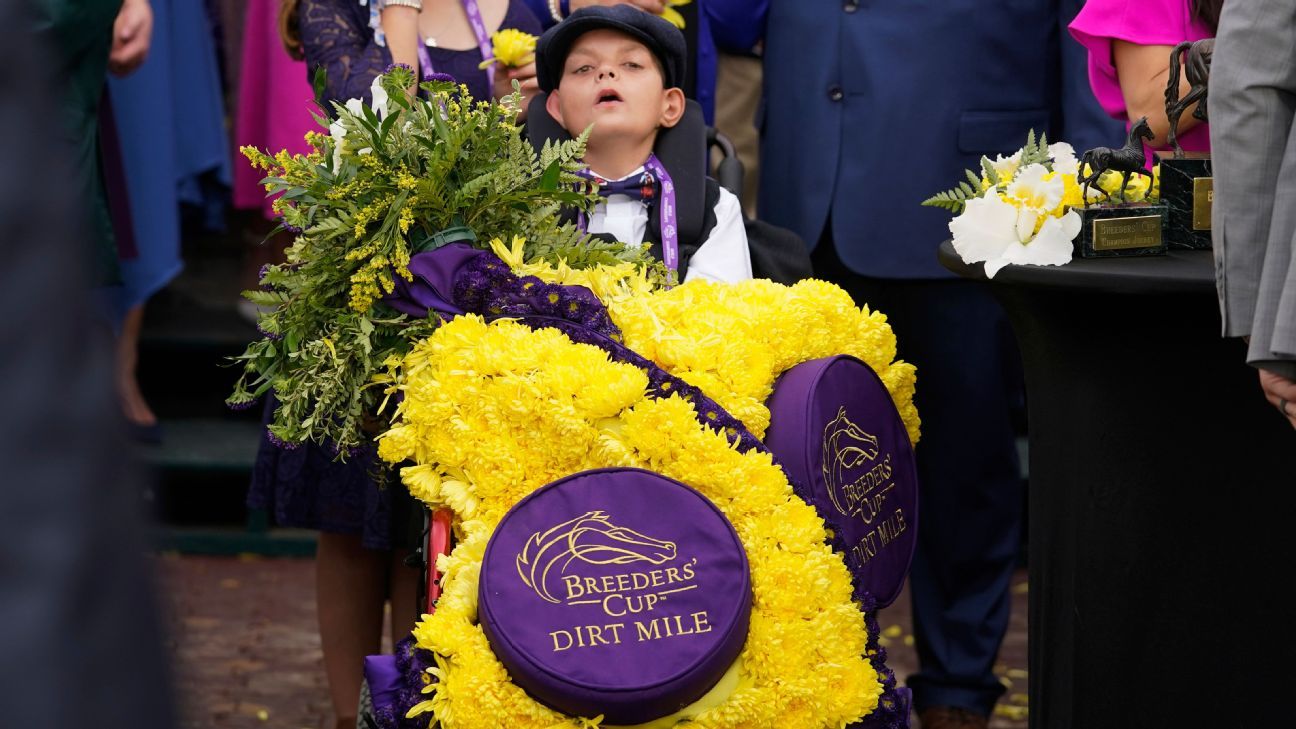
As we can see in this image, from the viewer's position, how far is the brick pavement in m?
4.03

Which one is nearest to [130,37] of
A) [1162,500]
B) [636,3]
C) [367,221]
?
[636,3]

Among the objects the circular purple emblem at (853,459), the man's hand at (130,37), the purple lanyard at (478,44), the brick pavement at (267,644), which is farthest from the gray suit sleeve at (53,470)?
the man's hand at (130,37)

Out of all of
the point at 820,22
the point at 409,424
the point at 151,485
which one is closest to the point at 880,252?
the point at 820,22

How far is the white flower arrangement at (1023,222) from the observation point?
2.44 meters

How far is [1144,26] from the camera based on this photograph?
2678 millimetres

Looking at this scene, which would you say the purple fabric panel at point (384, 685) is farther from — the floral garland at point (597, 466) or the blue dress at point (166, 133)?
the blue dress at point (166, 133)

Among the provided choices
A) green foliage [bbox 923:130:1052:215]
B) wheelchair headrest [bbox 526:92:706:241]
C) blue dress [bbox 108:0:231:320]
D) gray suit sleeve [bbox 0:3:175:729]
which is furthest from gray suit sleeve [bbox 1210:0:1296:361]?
blue dress [bbox 108:0:231:320]

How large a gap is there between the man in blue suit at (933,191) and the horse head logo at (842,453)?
44.0 inches

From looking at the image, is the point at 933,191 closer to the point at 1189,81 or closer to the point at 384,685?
the point at 1189,81

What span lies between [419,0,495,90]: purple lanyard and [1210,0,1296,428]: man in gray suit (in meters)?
1.66

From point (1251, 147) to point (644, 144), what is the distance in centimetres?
135

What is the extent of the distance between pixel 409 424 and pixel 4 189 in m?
2.00

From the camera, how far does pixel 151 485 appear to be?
1.70 ft

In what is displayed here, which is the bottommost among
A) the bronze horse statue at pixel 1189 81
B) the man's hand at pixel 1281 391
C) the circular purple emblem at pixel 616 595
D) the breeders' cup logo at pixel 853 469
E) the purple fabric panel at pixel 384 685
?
the purple fabric panel at pixel 384 685
